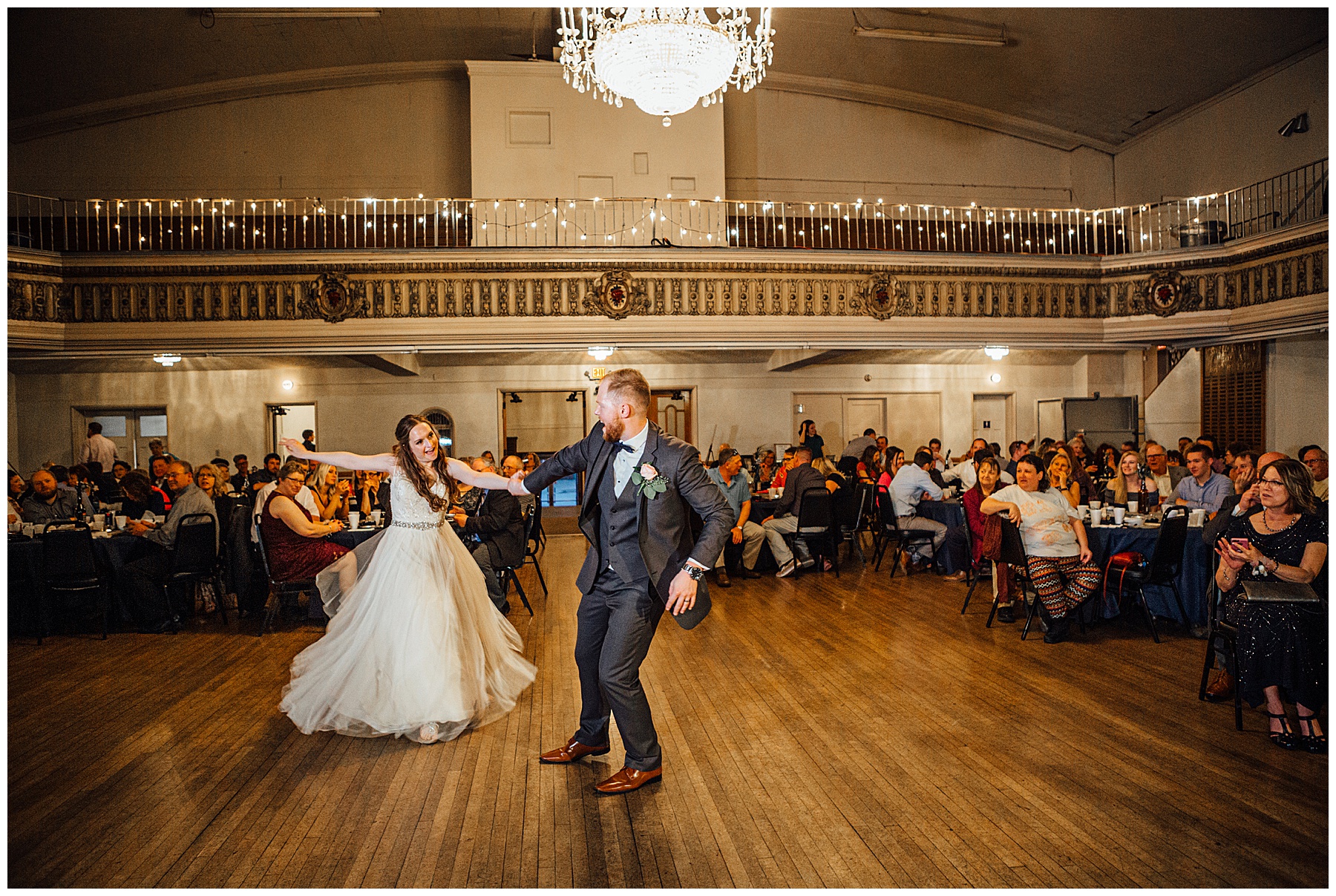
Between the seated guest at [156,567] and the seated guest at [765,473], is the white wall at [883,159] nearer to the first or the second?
the seated guest at [765,473]

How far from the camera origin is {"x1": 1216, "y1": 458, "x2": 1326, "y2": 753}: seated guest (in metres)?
3.52

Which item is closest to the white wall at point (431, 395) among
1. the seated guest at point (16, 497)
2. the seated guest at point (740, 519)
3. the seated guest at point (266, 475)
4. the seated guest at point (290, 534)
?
the seated guest at point (266, 475)

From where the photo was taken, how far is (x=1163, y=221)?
13.4 metres

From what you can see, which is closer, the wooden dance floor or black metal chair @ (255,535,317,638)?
the wooden dance floor

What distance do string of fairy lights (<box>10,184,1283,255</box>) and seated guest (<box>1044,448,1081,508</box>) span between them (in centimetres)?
579

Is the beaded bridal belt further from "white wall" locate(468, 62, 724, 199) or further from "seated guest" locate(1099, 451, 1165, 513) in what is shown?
"white wall" locate(468, 62, 724, 199)

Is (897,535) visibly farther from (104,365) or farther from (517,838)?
(104,365)

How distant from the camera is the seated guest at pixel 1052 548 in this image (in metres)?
5.27

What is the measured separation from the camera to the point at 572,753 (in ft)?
11.5

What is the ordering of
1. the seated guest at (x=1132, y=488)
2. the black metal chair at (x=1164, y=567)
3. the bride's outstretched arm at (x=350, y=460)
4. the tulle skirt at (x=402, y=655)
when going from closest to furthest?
the tulle skirt at (x=402, y=655), the bride's outstretched arm at (x=350, y=460), the black metal chair at (x=1164, y=567), the seated guest at (x=1132, y=488)

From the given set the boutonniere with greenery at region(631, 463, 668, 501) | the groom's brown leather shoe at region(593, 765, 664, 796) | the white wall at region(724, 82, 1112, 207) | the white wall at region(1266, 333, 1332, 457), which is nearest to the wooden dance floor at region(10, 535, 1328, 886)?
the groom's brown leather shoe at region(593, 765, 664, 796)

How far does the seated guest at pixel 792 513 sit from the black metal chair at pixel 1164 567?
2.76 meters

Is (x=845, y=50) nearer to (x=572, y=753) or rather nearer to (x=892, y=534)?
(x=892, y=534)

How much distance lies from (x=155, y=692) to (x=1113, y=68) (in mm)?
13889
